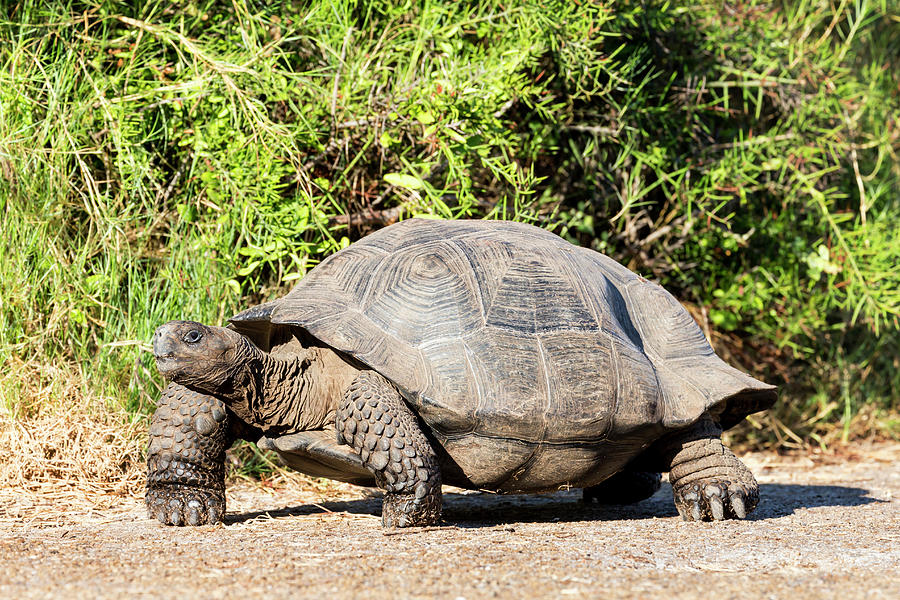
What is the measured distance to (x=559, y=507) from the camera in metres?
4.52

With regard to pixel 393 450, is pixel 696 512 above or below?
below

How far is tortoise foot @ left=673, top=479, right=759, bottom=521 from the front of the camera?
386 cm

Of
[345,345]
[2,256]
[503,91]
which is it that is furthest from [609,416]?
[2,256]

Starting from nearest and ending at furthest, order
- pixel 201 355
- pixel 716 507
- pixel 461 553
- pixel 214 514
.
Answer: pixel 461 553 < pixel 201 355 < pixel 214 514 < pixel 716 507

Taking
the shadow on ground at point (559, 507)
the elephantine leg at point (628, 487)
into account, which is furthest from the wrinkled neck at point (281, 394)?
the elephantine leg at point (628, 487)

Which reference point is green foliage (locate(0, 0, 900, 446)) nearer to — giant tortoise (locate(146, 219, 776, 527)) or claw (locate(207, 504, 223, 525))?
giant tortoise (locate(146, 219, 776, 527))

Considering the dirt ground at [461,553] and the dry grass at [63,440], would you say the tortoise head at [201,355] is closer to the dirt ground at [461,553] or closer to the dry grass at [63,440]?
the dirt ground at [461,553]

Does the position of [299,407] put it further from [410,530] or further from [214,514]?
[410,530]

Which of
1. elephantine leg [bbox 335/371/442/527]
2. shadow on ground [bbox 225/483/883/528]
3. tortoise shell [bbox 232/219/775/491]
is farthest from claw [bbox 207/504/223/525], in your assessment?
tortoise shell [bbox 232/219/775/491]

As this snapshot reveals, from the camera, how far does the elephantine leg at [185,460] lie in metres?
3.51

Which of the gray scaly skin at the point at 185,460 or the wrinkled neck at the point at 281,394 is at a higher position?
the wrinkled neck at the point at 281,394

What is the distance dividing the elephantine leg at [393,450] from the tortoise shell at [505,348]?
82mm

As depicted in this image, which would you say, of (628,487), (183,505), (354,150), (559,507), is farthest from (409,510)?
(354,150)

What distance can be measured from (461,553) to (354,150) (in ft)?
9.02
